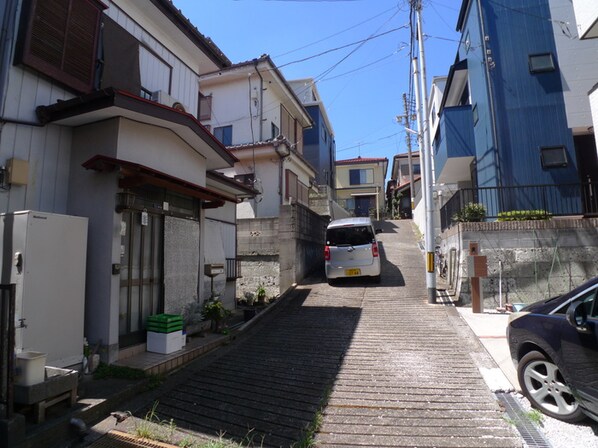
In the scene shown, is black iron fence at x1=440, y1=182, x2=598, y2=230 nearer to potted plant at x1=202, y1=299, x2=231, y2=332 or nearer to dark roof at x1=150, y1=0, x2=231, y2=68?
potted plant at x1=202, y1=299, x2=231, y2=332

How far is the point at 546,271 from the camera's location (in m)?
7.96

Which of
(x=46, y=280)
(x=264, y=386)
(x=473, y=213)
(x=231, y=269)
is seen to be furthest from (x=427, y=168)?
(x=46, y=280)

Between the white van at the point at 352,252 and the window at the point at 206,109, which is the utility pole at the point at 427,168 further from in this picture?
the window at the point at 206,109

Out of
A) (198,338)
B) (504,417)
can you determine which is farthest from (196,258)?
(504,417)

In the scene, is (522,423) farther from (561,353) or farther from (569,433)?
(561,353)

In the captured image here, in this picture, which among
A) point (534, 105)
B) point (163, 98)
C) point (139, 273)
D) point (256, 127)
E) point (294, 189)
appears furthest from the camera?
point (294, 189)

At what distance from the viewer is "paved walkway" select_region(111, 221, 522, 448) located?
3.52m

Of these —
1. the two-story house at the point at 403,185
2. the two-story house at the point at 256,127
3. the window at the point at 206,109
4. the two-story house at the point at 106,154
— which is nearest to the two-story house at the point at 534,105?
the two-story house at the point at 256,127

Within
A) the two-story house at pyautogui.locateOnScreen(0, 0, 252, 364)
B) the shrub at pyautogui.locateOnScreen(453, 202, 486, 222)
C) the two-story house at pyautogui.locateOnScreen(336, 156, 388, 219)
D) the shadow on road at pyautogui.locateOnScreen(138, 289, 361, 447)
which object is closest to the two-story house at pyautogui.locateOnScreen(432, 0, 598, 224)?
the shrub at pyautogui.locateOnScreen(453, 202, 486, 222)

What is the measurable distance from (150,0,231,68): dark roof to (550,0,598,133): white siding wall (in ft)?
31.2

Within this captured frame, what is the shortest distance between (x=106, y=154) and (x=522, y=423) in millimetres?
6113

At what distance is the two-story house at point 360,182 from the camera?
35.0m

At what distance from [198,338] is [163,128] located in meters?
3.78

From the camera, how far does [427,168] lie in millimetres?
9555
